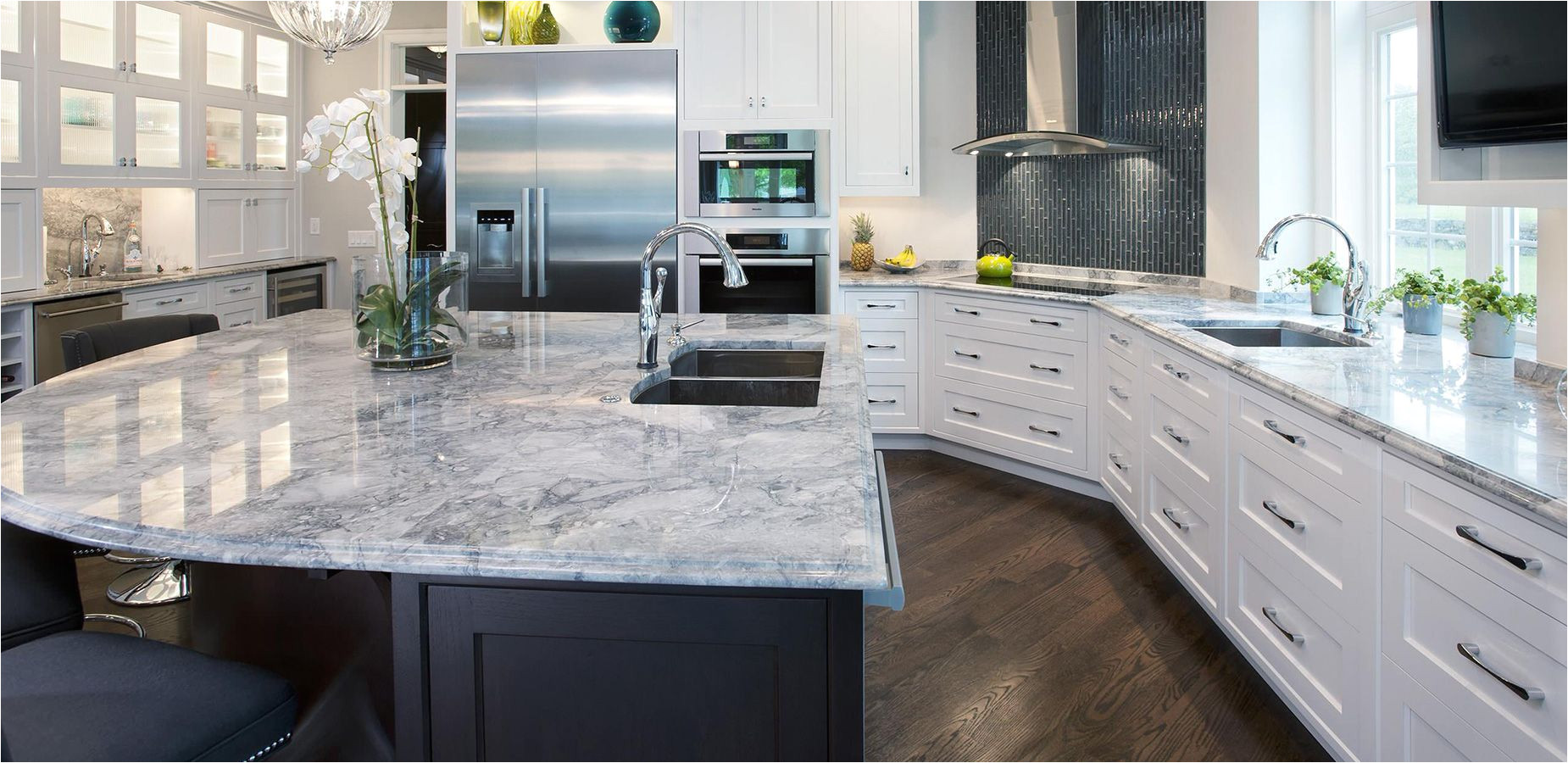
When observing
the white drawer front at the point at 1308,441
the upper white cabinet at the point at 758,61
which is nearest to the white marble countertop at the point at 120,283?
the upper white cabinet at the point at 758,61

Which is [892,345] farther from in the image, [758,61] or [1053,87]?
[758,61]

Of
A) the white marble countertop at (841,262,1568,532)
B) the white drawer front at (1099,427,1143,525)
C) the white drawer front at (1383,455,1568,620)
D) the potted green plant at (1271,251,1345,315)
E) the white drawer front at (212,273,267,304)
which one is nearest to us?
the white drawer front at (1383,455,1568,620)

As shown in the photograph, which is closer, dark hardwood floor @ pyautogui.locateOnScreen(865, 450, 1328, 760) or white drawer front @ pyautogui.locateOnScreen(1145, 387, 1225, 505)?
dark hardwood floor @ pyautogui.locateOnScreen(865, 450, 1328, 760)

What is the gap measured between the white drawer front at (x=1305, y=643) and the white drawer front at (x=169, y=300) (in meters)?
4.93

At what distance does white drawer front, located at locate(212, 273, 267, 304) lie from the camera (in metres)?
5.59

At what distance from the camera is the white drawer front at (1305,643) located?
199cm

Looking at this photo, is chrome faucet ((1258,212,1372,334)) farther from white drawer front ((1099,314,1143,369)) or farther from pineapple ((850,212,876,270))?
pineapple ((850,212,876,270))

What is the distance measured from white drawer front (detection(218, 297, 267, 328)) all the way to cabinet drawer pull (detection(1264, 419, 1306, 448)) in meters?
5.20

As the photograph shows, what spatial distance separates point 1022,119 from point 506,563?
4451mm

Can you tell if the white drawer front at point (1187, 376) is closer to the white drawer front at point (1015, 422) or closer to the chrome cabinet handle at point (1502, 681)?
the white drawer front at point (1015, 422)

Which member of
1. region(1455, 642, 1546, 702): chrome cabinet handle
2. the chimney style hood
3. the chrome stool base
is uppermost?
the chimney style hood

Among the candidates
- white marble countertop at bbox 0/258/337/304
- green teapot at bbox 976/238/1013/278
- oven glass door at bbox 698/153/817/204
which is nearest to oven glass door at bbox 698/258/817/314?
oven glass door at bbox 698/153/817/204

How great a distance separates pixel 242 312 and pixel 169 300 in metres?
0.58

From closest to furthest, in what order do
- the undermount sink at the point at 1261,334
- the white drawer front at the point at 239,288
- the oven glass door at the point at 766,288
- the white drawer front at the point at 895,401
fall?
the undermount sink at the point at 1261,334 → the oven glass door at the point at 766,288 → the white drawer front at the point at 895,401 → the white drawer front at the point at 239,288
